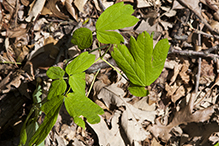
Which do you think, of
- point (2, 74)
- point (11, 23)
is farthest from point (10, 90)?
point (11, 23)

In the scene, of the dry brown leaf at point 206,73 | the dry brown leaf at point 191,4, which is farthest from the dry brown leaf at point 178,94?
the dry brown leaf at point 191,4

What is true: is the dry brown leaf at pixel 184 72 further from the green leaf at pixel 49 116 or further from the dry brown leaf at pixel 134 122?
the green leaf at pixel 49 116

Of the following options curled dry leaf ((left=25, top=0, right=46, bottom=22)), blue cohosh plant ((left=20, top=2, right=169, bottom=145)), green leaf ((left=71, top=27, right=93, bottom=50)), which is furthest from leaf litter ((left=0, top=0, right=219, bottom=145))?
blue cohosh plant ((left=20, top=2, right=169, bottom=145))

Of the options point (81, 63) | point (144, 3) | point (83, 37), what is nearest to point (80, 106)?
point (81, 63)

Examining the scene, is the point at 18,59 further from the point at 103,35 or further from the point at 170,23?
the point at 170,23

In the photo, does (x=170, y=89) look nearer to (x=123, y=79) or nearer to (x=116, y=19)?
(x=123, y=79)

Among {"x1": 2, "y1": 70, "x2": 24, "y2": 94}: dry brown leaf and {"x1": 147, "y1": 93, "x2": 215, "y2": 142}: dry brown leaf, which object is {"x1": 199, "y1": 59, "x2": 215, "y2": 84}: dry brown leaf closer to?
{"x1": 147, "y1": 93, "x2": 215, "y2": 142}: dry brown leaf
